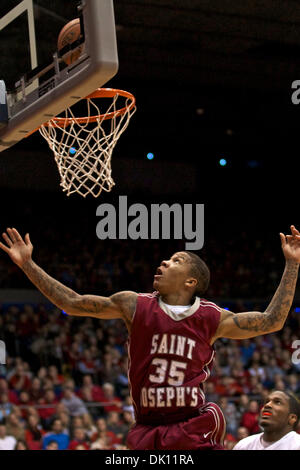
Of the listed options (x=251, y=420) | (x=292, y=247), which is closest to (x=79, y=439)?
(x=251, y=420)

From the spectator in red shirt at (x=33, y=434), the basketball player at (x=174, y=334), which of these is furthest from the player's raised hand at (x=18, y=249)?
the spectator in red shirt at (x=33, y=434)

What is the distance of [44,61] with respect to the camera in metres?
4.62

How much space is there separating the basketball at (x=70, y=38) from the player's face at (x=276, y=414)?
2361 mm

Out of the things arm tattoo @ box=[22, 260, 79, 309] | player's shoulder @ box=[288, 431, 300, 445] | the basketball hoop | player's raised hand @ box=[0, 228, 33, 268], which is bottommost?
player's shoulder @ box=[288, 431, 300, 445]

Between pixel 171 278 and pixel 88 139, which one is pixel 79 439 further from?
pixel 171 278

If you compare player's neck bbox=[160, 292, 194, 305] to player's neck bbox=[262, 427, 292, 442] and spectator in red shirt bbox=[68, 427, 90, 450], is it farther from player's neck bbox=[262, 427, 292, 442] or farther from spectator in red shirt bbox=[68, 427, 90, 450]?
spectator in red shirt bbox=[68, 427, 90, 450]

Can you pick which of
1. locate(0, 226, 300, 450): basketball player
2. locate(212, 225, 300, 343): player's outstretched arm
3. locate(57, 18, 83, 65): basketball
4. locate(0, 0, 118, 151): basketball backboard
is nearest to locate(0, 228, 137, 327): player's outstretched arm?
locate(0, 226, 300, 450): basketball player

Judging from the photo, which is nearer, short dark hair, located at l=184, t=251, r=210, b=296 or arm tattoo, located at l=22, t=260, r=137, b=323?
arm tattoo, located at l=22, t=260, r=137, b=323

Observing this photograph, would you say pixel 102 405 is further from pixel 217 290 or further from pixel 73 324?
pixel 217 290

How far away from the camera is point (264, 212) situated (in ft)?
58.0

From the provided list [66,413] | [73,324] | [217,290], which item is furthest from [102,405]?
[217,290]

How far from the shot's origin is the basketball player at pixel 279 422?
15.9ft

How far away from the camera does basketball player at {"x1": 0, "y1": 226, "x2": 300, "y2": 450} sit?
150 inches
